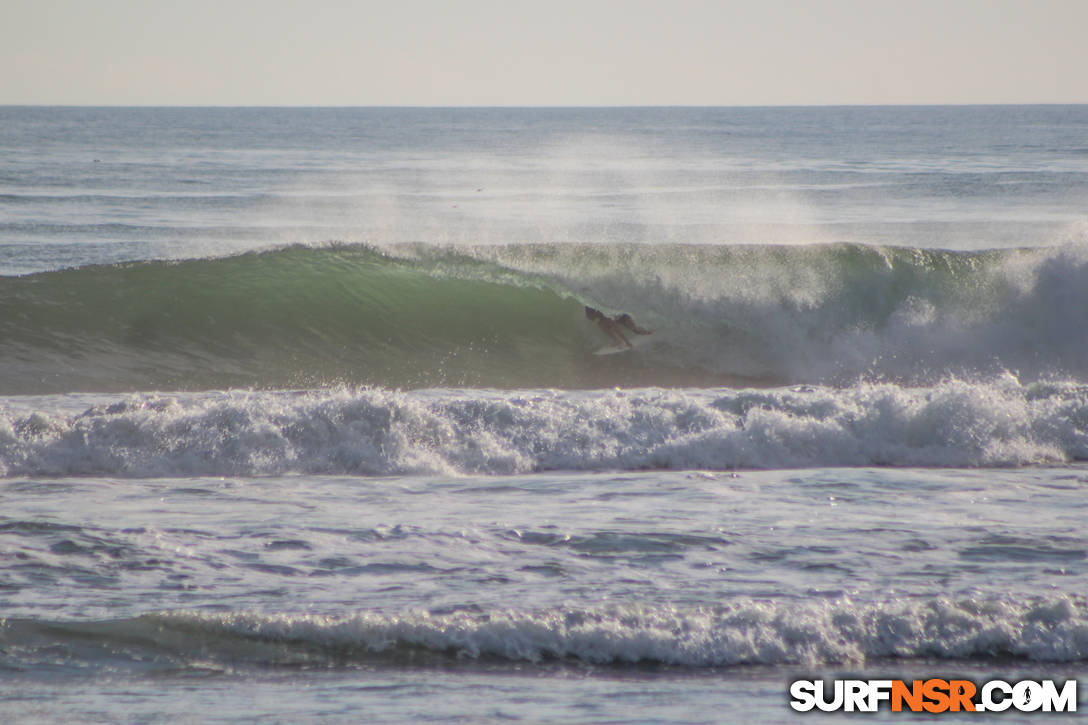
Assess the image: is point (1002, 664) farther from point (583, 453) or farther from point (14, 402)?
point (14, 402)

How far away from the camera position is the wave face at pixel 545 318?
12.9m

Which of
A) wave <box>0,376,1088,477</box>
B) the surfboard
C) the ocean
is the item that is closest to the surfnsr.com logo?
the ocean

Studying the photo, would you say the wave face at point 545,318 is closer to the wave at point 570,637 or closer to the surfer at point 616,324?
the surfer at point 616,324

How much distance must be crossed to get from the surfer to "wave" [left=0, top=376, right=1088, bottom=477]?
4.34m

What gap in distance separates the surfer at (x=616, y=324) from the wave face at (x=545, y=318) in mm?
150

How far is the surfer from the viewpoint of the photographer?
1395 cm

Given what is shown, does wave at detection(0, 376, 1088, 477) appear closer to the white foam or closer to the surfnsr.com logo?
the white foam

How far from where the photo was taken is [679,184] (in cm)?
3472

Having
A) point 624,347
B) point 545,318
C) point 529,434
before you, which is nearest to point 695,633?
point 529,434

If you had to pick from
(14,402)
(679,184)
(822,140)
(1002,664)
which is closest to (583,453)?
(1002,664)

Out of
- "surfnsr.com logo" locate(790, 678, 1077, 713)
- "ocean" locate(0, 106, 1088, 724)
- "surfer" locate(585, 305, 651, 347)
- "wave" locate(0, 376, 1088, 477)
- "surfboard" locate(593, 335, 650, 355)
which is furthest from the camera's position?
"surfer" locate(585, 305, 651, 347)

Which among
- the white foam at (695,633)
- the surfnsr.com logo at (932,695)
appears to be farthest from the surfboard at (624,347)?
the surfnsr.com logo at (932,695)

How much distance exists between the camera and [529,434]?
8844 mm

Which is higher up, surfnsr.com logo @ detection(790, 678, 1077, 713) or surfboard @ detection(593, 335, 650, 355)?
surfboard @ detection(593, 335, 650, 355)
